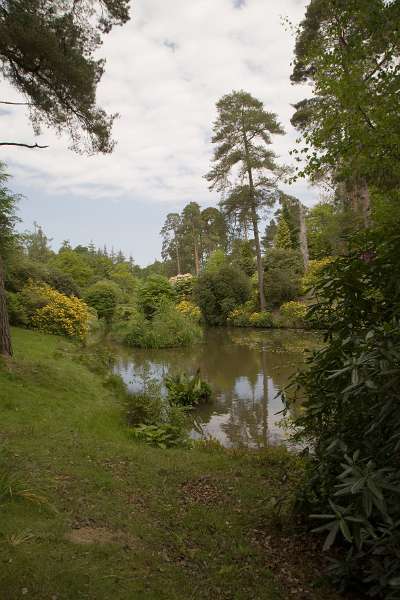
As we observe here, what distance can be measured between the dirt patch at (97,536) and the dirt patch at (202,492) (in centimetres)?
102

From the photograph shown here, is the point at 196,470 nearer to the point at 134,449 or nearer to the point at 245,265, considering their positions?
the point at 134,449

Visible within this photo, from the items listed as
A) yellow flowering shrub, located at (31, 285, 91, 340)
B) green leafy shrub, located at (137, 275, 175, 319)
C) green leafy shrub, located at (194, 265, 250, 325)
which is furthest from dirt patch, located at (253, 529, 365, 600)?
green leafy shrub, located at (194, 265, 250, 325)

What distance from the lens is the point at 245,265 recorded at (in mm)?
31453

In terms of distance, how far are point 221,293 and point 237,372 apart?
13907mm

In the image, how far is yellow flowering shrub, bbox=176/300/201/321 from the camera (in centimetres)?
2636

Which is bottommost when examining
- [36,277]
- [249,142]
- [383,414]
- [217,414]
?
[217,414]

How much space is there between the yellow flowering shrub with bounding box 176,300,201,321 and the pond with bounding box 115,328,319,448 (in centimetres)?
323

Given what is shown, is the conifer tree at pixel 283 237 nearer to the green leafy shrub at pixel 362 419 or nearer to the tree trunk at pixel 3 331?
the tree trunk at pixel 3 331

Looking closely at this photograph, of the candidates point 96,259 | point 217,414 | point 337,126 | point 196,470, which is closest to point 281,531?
point 196,470

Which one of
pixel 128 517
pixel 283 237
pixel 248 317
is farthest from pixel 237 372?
pixel 283 237

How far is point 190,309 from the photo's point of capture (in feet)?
89.9

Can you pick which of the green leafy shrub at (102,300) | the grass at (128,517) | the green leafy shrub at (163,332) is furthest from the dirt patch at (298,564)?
the green leafy shrub at (102,300)

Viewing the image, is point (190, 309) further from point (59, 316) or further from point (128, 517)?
point (128, 517)

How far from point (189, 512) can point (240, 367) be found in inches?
389
